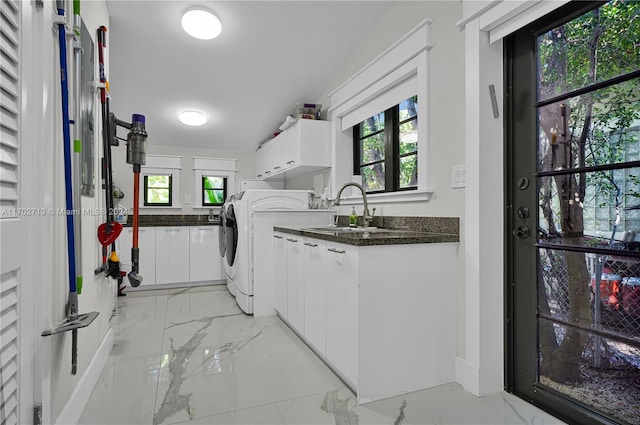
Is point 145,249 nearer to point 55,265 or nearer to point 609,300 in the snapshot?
point 55,265

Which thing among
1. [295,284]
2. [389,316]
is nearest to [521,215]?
[389,316]

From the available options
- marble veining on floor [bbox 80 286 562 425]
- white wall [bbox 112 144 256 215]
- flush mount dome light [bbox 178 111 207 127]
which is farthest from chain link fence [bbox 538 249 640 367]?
white wall [bbox 112 144 256 215]

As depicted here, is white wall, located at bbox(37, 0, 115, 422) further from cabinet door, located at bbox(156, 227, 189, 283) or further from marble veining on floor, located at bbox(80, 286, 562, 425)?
cabinet door, located at bbox(156, 227, 189, 283)

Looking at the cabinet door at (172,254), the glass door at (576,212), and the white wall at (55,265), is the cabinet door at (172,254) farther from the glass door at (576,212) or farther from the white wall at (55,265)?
the glass door at (576,212)

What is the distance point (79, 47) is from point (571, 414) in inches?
105

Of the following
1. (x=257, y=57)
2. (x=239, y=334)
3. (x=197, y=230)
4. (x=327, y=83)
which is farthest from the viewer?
(x=197, y=230)

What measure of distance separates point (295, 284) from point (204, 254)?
224 centimetres

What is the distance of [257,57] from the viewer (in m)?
3.21

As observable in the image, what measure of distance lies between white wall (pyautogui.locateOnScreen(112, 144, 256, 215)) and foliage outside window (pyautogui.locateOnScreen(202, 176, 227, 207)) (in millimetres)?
133

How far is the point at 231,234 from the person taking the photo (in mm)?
3514

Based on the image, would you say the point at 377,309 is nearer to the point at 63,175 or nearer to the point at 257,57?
the point at 63,175

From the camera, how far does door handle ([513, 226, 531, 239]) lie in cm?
169

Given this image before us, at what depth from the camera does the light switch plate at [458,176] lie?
1860mm

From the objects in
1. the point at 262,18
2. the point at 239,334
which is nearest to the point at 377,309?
the point at 239,334
